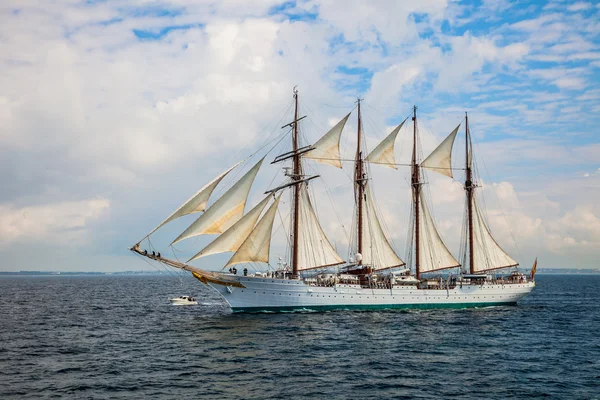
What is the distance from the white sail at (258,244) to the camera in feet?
162

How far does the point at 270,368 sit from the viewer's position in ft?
94.6

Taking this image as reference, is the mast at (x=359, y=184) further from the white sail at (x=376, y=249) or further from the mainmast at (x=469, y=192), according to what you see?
the mainmast at (x=469, y=192)

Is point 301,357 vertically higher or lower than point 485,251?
lower

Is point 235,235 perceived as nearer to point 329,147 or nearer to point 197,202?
point 197,202

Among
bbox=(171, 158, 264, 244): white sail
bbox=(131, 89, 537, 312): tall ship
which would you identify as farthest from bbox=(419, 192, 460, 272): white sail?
bbox=(171, 158, 264, 244): white sail

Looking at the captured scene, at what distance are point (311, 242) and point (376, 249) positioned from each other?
9.78m

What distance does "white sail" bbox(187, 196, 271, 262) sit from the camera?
Answer: 48156 mm

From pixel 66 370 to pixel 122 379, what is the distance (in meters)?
4.49

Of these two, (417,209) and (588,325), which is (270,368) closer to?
(588,325)

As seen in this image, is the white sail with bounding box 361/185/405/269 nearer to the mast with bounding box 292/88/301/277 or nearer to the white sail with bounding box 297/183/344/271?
the white sail with bounding box 297/183/344/271

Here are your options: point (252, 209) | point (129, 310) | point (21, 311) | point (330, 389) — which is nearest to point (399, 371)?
point (330, 389)

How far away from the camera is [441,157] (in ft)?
214

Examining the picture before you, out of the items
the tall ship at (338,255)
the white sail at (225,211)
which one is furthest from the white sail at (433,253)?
the white sail at (225,211)

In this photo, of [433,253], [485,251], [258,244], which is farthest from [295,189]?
[485,251]
